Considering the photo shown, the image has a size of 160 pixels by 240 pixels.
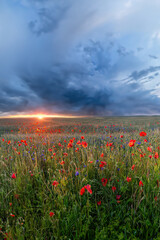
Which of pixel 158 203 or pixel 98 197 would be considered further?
pixel 98 197

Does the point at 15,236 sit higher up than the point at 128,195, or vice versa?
the point at 128,195

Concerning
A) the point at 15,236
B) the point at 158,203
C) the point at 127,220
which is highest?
the point at 158,203

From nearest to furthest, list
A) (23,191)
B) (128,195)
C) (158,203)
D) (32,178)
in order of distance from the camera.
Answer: (158,203) < (128,195) < (23,191) < (32,178)

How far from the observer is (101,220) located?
5.91ft

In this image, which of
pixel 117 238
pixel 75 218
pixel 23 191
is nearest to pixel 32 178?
pixel 23 191

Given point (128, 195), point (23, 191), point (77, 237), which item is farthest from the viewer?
point (23, 191)

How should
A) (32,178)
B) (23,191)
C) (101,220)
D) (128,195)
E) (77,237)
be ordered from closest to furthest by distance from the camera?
1. (77,237)
2. (101,220)
3. (128,195)
4. (23,191)
5. (32,178)

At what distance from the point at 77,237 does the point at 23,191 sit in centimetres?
135

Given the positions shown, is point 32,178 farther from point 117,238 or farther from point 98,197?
point 117,238

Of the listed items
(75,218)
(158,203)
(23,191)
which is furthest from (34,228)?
(158,203)

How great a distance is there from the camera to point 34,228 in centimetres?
184

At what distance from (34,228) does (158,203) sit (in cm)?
189

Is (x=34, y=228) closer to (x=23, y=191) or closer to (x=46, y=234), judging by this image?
(x=46, y=234)

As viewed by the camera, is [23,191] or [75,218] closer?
[75,218]
